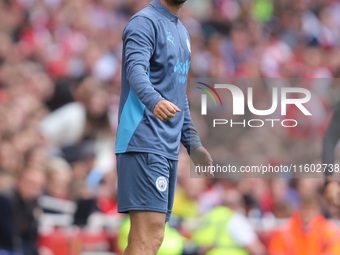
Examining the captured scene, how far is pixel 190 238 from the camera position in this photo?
664 cm

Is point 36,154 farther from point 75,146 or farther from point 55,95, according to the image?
point 55,95

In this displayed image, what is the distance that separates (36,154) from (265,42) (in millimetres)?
7786

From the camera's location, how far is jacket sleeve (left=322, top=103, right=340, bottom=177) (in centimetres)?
366

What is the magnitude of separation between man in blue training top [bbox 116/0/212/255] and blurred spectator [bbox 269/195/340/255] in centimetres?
366

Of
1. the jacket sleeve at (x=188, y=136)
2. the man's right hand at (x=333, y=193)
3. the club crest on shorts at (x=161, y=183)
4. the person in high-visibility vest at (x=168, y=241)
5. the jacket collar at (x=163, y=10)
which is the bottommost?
the person in high-visibility vest at (x=168, y=241)

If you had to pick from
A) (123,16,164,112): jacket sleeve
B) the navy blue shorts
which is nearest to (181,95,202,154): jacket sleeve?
the navy blue shorts

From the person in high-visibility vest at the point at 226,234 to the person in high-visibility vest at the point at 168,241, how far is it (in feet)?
0.85

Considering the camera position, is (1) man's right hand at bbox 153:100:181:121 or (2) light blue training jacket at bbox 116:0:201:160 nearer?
(1) man's right hand at bbox 153:100:181:121

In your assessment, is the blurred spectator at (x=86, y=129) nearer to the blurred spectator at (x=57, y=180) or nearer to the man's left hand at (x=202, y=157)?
the blurred spectator at (x=57, y=180)

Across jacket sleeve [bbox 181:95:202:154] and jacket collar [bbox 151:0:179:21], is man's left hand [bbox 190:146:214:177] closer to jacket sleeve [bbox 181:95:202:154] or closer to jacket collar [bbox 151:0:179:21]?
jacket sleeve [bbox 181:95:202:154]

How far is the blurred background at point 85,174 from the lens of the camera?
608 centimetres

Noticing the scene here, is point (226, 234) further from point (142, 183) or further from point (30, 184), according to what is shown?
point (142, 183)

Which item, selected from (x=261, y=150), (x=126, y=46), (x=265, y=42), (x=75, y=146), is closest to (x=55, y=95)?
(x=75, y=146)

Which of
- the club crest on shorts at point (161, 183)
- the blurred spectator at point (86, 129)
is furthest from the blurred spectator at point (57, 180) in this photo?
the club crest on shorts at point (161, 183)
